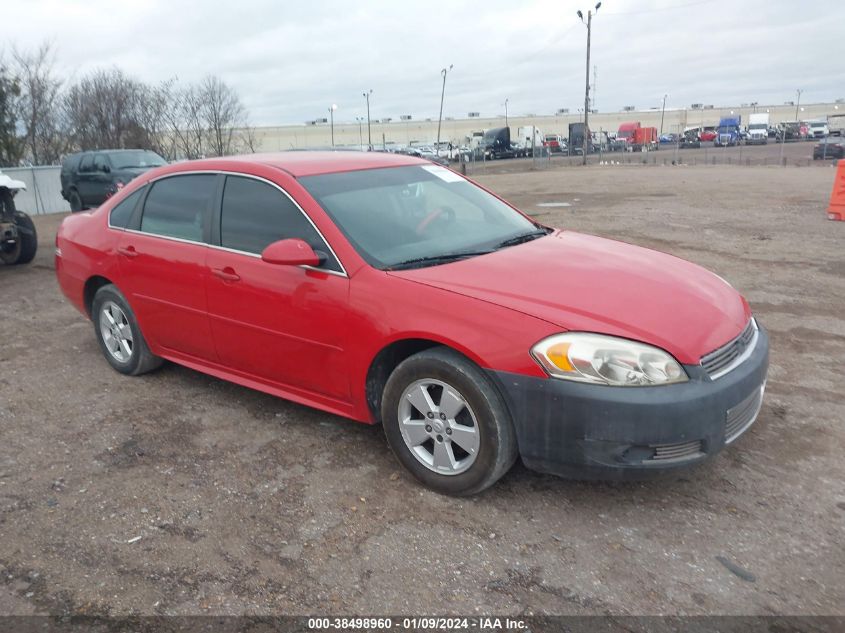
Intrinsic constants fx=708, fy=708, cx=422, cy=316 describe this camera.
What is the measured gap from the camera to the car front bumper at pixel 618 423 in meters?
2.97

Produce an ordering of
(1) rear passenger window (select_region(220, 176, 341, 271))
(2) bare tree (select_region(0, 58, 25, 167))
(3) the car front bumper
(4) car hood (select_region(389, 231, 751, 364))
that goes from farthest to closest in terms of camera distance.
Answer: (2) bare tree (select_region(0, 58, 25, 167)) < (1) rear passenger window (select_region(220, 176, 341, 271)) < (4) car hood (select_region(389, 231, 751, 364)) < (3) the car front bumper

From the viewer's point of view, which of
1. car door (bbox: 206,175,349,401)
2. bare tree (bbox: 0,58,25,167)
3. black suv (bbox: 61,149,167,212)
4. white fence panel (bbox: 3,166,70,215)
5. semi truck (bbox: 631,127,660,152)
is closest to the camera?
car door (bbox: 206,175,349,401)

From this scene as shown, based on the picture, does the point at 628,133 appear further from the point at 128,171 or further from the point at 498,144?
the point at 128,171

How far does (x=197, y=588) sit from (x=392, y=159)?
2976 millimetres

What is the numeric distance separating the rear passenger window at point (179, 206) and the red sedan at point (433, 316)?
0.01 meters

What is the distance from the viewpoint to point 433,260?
3.77m

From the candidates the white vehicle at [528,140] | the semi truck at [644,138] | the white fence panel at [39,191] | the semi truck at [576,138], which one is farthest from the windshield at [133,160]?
the semi truck at [644,138]

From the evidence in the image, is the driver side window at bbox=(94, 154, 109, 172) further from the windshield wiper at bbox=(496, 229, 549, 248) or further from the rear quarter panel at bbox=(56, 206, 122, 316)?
the windshield wiper at bbox=(496, 229, 549, 248)

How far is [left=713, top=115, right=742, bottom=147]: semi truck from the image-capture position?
61.7 m

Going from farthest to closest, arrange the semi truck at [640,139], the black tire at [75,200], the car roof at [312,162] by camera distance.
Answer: the semi truck at [640,139] → the black tire at [75,200] → the car roof at [312,162]

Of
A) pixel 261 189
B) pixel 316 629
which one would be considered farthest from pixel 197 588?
pixel 261 189

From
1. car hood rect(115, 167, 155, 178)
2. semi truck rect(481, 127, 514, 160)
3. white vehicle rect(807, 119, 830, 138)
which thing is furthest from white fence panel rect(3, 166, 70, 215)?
white vehicle rect(807, 119, 830, 138)

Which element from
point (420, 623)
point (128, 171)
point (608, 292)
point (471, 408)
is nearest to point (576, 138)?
point (128, 171)

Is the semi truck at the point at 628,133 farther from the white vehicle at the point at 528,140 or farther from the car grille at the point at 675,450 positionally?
the car grille at the point at 675,450
